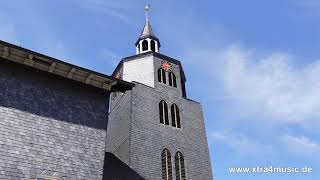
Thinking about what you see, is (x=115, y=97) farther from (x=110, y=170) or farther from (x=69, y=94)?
(x=69, y=94)

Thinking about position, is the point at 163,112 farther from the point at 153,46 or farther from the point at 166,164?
the point at 153,46

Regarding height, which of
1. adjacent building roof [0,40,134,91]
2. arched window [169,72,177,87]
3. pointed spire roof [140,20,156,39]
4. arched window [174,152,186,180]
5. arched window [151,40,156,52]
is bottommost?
arched window [174,152,186,180]

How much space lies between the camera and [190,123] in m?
26.1

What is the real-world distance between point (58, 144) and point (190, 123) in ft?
40.9

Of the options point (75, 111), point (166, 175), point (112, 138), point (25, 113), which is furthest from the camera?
point (112, 138)

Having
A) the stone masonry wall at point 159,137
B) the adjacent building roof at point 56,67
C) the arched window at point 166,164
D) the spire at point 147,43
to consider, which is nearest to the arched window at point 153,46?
the spire at point 147,43

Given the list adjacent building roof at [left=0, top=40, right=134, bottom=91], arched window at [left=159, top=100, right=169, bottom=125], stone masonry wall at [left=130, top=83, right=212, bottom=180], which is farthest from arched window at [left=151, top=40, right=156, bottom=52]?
adjacent building roof at [left=0, top=40, right=134, bottom=91]

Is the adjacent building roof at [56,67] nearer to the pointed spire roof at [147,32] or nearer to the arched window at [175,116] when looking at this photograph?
the arched window at [175,116]

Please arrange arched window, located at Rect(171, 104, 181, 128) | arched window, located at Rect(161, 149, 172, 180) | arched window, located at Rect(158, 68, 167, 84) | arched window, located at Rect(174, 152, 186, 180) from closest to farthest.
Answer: arched window, located at Rect(161, 149, 172, 180)
arched window, located at Rect(174, 152, 186, 180)
arched window, located at Rect(171, 104, 181, 128)
arched window, located at Rect(158, 68, 167, 84)

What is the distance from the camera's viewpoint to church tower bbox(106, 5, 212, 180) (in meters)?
22.8

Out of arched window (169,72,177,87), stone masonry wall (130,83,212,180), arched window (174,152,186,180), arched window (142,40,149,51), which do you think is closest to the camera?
stone masonry wall (130,83,212,180)

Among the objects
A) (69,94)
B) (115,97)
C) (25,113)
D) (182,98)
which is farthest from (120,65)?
(25,113)

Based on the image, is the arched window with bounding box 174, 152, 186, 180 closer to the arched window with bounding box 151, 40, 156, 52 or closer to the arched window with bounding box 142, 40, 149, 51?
the arched window with bounding box 151, 40, 156, 52

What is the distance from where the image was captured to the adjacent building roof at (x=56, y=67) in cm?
1538
